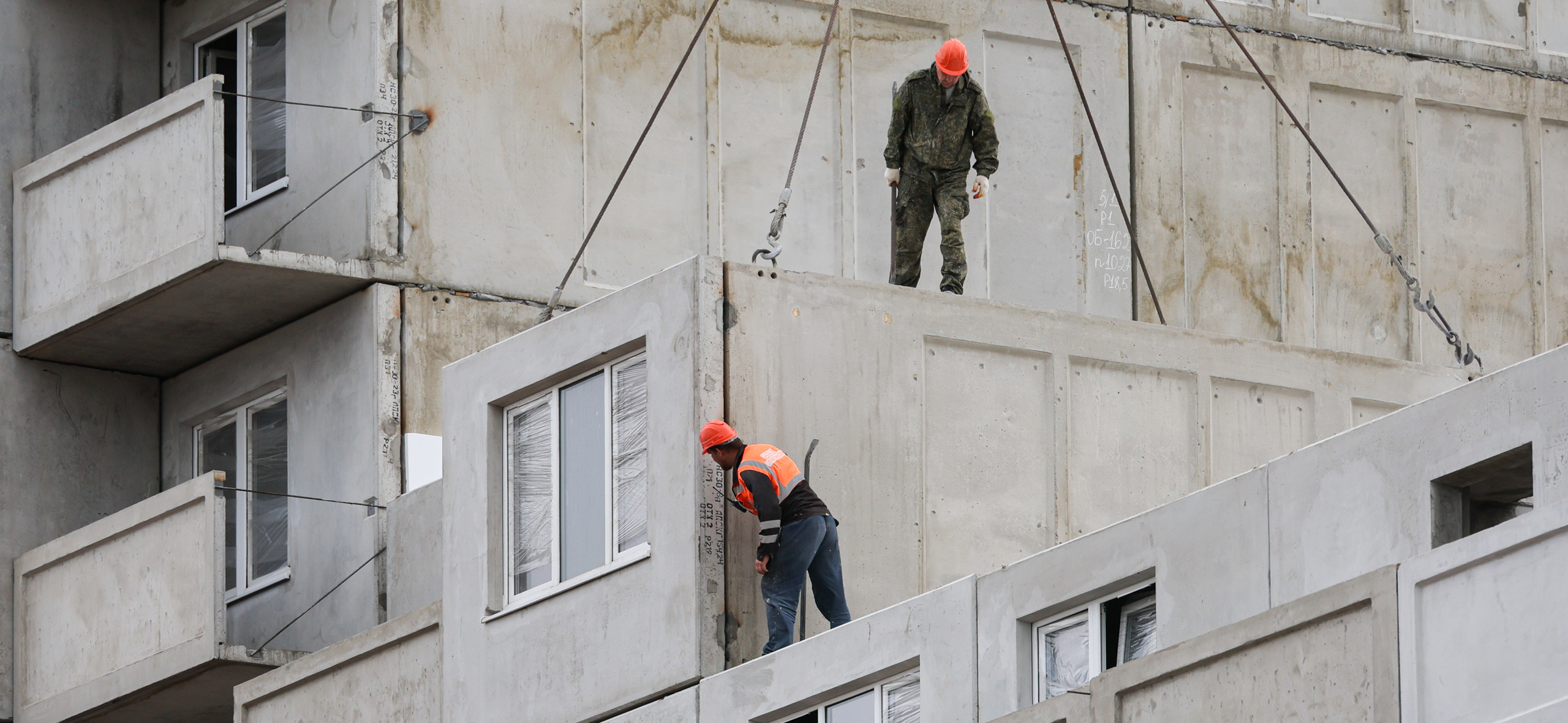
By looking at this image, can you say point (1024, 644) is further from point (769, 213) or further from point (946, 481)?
point (769, 213)

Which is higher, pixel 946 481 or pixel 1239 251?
pixel 1239 251

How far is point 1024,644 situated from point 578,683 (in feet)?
15.0

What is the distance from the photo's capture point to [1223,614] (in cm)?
1794

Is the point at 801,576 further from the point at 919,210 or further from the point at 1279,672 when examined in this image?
the point at 1279,672

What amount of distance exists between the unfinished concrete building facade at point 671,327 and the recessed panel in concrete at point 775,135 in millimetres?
43

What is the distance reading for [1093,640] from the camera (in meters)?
18.8

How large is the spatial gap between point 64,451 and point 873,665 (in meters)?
12.8

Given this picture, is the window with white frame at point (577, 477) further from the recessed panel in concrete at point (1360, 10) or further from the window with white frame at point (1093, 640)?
the recessed panel in concrete at point (1360, 10)

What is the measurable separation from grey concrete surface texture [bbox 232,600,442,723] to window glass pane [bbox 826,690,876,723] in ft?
14.8

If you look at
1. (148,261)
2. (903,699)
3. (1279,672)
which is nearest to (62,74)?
(148,261)

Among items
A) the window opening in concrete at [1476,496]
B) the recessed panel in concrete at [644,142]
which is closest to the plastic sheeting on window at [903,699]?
the window opening in concrete at [1476,496]

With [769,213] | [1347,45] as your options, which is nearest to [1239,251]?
[1347,45]

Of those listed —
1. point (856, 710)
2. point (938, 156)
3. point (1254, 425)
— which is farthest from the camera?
point (938, 156)

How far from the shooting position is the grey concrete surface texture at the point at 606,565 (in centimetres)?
2150
